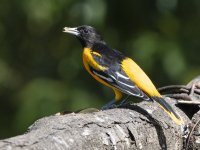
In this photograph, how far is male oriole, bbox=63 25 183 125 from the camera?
4.72 meters

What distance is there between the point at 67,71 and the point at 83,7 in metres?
1.55

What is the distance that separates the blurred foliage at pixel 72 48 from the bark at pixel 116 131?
651 cm

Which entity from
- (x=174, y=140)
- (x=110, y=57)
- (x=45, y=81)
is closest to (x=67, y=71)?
(x=45, y=81)

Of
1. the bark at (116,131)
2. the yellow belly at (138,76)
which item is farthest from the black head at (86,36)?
the bark at (116,131)

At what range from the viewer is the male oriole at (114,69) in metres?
4.72

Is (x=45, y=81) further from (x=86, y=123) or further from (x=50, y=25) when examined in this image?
(x=86, y=123)

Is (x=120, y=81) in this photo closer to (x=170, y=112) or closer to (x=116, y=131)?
(x=170, y=112)

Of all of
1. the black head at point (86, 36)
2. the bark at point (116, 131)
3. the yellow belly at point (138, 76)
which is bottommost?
the bark at point (116, 131)

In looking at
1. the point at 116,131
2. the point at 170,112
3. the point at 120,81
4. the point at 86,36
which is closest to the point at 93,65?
the point at 120,81

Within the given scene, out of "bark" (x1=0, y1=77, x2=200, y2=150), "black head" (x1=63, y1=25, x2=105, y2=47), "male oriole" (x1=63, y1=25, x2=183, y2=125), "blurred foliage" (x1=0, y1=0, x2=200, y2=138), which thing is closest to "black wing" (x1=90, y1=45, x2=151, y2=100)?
"male oriole" (x1=63, y1=25, x2=183, y2=125)

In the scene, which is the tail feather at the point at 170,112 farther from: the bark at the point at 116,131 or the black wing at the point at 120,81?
the black wing at the point at 120,81

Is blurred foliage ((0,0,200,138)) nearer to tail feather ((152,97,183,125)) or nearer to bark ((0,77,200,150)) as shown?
tail feather ((152,97,183,125))

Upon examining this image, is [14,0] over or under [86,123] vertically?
Answer: over

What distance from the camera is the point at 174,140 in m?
3.19
